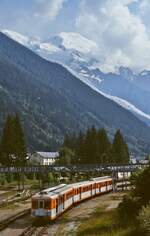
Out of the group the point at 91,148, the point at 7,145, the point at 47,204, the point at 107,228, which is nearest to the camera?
the point at 107,228

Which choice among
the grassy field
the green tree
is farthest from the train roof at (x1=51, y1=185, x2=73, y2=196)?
the green tree

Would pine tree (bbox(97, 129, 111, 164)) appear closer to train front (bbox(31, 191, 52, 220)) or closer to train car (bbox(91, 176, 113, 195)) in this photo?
train car (bbox(91, 176, 113, 195))

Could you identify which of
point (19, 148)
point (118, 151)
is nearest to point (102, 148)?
point (118, 151)

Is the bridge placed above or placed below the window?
above

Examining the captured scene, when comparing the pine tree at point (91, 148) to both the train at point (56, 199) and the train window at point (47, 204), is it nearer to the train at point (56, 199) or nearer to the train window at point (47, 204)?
the train at point (56, 199)

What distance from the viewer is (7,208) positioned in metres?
86.4

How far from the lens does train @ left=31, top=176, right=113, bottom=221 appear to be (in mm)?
60719

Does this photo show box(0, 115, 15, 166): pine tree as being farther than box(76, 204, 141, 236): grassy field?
Yes

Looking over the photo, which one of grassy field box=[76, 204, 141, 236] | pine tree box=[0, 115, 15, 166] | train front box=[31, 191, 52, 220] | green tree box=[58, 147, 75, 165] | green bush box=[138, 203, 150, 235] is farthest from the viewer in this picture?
green tree box=[58, 147, 75, 165]

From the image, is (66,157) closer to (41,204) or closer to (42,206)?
(41,204)

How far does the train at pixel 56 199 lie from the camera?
60719mm

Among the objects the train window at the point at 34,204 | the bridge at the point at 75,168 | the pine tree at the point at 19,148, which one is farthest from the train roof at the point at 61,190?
the pine tree at the point at 19,148

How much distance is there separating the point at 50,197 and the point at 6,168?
74.8 m

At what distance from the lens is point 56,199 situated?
64062mm
